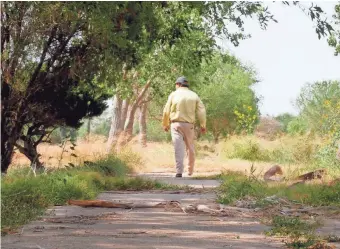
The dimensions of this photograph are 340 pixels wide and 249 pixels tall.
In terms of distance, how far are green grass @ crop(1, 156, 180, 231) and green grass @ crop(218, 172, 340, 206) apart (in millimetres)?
1603

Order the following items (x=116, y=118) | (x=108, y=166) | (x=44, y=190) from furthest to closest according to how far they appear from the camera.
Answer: (x=116, y=118) < (x=108, y=166) < (x=44, y=190)

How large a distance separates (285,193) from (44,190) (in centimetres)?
340

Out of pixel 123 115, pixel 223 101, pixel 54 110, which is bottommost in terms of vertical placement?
pixel 54 110

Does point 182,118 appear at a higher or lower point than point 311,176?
higher

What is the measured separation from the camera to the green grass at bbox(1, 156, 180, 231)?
7.33 meters

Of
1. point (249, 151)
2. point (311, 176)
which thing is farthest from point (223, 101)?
point (311, 176)

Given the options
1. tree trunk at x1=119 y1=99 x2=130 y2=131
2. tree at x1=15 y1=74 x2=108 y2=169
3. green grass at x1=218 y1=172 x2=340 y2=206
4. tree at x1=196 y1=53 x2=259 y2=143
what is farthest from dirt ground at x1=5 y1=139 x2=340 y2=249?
tree at x1=196 y1=53 x2=259 y2=143

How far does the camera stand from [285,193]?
1067cm

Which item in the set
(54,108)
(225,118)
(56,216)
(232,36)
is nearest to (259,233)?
(56,216)

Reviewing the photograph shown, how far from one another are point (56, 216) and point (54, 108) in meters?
9.11

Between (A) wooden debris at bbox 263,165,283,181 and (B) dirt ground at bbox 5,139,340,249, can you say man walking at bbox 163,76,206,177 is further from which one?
(B) dirt ground at bbox 5,139,340,249

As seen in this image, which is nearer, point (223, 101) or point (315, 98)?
point (223, 101)

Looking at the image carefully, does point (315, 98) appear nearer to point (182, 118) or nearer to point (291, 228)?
point (182, 118)

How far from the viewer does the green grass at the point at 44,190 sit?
7328mm
